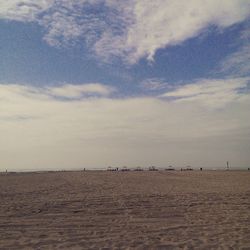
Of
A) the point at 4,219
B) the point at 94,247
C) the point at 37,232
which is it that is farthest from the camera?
the point at 4,219

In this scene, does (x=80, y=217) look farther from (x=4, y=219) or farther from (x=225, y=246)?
(x=225, y=246)

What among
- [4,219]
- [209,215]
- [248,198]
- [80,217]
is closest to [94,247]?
[80,217]

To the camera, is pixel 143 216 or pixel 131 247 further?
pixel 143 216

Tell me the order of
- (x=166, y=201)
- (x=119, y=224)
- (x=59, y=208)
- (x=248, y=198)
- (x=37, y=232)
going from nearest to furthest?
(x=37, y=232)
(x=119, y=224)
(x=59, y=208)
(x=166, y=201)
(x=248, y=198)

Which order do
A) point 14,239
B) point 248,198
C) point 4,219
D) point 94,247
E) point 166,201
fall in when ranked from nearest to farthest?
point 94,247
point 14,239
point 4,219
point 166,201
point 248,198

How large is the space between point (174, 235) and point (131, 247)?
181 centimetres

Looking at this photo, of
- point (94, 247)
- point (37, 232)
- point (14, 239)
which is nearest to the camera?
point (94, 247)

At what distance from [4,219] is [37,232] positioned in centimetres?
263

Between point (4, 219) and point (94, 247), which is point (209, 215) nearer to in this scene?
point (94, 247)

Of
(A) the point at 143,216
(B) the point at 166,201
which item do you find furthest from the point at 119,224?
(B) the point at 166,201

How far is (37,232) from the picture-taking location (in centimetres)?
1114

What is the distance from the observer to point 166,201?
17844mm

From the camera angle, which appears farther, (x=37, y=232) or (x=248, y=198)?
(x=248, y=198)

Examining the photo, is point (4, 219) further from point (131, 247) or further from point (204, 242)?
point (204, 242)
